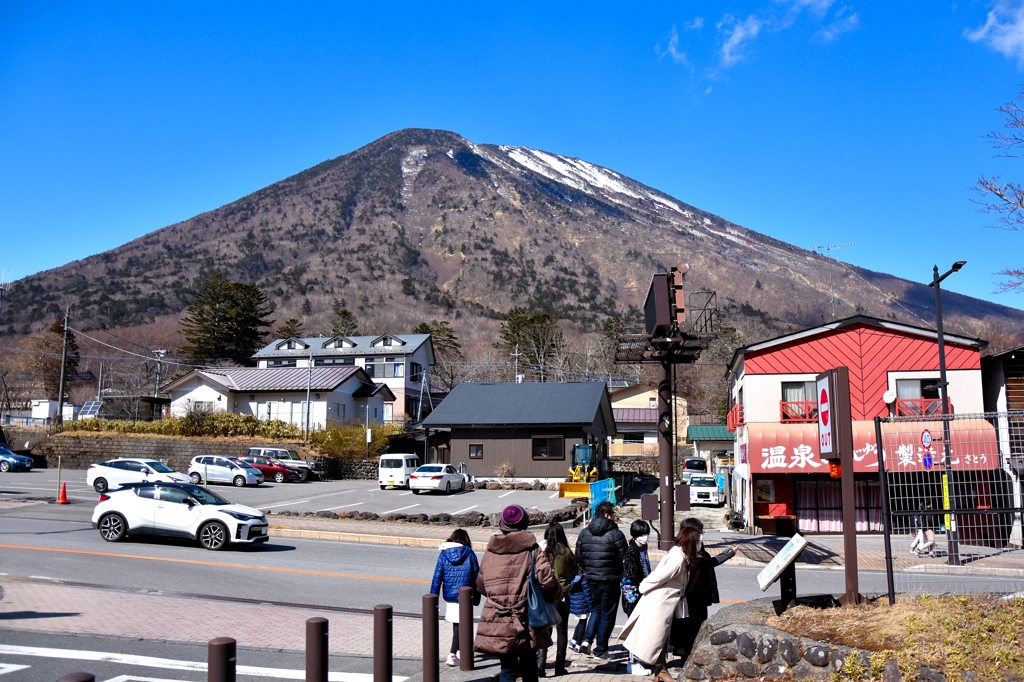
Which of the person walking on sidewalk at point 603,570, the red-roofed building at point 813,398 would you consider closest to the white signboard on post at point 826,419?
the person walking on sidewalk at point 603,570

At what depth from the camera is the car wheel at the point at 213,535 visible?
52.3 ft

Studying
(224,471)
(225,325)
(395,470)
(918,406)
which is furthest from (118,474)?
(225,325)

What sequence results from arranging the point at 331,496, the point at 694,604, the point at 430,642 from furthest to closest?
the point at 331,496
the point at 694,604
the point at 430,642

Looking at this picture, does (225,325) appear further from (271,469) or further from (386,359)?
(271,469)

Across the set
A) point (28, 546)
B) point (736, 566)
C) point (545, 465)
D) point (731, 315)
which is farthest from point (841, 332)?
point (731, 315)

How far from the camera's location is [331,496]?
104ft

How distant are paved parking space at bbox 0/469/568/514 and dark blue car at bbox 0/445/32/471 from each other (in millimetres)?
1904

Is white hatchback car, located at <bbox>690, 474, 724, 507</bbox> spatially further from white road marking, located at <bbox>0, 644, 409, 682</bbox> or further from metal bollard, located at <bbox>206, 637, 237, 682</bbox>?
metal bollard, located at <bbox>206, 637, 237, 682</bbox>

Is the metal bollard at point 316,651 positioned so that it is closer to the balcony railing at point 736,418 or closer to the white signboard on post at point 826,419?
the white signboard on post at point 826,419

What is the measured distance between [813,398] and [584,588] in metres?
19.7

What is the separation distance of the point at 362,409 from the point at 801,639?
2048 inches

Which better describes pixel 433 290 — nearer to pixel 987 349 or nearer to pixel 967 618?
pixel 987 349

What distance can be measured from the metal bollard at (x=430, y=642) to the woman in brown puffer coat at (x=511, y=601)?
1.98ft

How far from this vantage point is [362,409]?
56156mm
